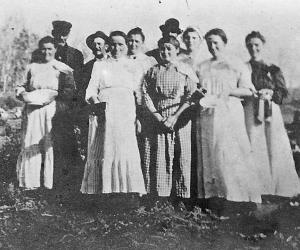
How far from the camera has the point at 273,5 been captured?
4.16 metres

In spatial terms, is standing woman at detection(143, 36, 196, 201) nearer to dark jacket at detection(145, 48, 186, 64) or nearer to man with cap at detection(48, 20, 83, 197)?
dark jacket at detection(145, 48, 186, 64)

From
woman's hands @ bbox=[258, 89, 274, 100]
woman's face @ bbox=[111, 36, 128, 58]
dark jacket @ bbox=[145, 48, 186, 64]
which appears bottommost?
woman's hands @ bbox=[258, 89, 274, 100]

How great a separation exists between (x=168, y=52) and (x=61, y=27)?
3.16ft

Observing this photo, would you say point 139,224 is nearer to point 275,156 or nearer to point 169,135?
point 169,135

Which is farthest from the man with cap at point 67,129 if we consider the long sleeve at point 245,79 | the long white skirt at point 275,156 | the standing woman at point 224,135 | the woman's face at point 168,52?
the long white skirt at point 275,156

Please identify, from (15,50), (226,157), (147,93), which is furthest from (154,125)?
(15,50)

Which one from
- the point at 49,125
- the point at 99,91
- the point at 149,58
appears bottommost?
the point at 49,125

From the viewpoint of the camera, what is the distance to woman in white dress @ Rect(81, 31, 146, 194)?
13.4ft

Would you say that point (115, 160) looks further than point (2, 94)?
No

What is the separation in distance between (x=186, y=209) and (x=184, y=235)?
0.70ft

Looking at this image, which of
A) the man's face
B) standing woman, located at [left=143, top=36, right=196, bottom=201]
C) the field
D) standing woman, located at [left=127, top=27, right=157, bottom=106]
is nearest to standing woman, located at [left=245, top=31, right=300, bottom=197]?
the field

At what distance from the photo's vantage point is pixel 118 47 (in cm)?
419

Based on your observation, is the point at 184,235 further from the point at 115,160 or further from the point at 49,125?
the point at 49,125

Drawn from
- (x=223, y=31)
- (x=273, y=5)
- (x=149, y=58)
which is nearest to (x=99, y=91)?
(x=149, y=58)
